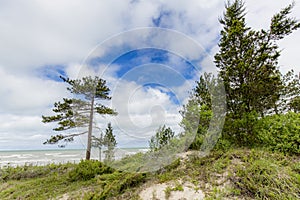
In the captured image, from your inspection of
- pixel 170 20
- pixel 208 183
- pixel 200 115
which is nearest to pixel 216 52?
pixel 170 20

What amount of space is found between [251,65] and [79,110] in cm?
1023

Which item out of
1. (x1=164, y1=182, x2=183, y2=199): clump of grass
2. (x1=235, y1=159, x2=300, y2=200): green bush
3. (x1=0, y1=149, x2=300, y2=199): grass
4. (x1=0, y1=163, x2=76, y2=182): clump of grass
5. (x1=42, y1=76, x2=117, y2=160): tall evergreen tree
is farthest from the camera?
(x1=42, y1=76, x2=117, y2=160): tall evergreen tree

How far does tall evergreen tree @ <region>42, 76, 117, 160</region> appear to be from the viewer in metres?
11.1

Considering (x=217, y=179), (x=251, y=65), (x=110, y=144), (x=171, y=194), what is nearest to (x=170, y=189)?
(x=171, y=194)

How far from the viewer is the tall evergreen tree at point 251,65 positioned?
6391 mm

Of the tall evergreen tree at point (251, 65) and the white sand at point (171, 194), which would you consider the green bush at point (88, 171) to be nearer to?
the white sand at point (171, 194)

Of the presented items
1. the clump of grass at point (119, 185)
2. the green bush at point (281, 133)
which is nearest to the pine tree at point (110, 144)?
the clump of grass at point (119, 185)

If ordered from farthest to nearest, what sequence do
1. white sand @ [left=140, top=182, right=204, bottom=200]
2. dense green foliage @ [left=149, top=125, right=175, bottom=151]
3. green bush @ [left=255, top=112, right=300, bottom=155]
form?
dense green foliage @ [left=149, top=125, right=175, bottom=151] < green bush @ [left=255, top=112, right=300, bottom=155] < white sand @ [left=140, top=182, right=204, bottom=200]

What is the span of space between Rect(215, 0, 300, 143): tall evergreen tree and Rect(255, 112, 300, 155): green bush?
569 mm

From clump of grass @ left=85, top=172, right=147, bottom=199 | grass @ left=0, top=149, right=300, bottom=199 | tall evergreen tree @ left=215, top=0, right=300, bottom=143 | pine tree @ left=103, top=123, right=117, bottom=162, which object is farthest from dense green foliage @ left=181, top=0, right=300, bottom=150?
pine tree @ left=103, top=123, right=117, bottom=162

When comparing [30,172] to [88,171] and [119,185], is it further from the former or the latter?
[119,185]

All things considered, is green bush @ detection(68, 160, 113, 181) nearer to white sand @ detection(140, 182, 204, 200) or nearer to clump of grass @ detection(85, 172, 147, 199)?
clump of grass @ detection(85, 172, 147, 199)

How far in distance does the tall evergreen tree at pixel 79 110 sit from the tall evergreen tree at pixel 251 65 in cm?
756

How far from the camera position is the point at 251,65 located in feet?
21.4
